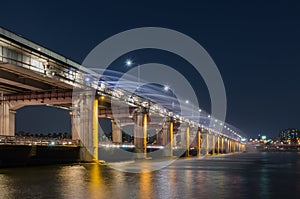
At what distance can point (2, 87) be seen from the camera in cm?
6172

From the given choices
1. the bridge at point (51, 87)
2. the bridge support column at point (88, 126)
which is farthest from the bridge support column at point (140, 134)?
the bridge support column at point (88, 126)

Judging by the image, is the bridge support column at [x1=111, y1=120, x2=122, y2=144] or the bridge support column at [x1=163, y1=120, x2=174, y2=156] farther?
the bridge support column at [x1=111, y1=120, x2=122, y2=144]

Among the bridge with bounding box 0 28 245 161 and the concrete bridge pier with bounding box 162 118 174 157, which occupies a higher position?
the bridge with bounding box 0 28 245 161

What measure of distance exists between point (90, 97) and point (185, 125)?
3135 inches

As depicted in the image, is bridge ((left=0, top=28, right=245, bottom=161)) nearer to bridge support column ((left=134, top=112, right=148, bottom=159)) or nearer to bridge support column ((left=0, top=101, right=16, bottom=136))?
bridge support column ((left=0, top=101, right=16, bottom=136))

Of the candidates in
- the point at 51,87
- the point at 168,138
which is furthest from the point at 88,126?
the point at 168,138

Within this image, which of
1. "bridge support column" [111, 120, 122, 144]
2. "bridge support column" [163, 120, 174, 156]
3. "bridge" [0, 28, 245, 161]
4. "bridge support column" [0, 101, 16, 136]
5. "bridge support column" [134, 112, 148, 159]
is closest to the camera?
"bridge" [0, 28, 245, 161]

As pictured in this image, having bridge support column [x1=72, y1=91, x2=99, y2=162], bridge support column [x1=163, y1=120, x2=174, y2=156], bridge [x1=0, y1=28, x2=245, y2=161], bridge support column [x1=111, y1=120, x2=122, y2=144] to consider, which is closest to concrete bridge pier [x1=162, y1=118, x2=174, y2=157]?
bridge support column [x1=163, y1=120, x2=174, y2=156]

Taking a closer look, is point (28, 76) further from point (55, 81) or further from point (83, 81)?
point (83, 81)

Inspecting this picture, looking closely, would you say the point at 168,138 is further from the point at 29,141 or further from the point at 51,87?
the point at 29,141

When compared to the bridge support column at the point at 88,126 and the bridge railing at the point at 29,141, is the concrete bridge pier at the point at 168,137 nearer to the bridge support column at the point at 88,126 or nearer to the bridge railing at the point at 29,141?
the bridge support column at the point at 88,126

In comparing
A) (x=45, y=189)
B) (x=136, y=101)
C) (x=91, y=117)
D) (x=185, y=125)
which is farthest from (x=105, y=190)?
(x=185, y=125)

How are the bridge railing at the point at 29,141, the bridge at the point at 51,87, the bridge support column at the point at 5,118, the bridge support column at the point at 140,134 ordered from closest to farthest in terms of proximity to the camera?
the bridge at the point at 51,87 → the bridge railing at the point at 29,141 → the bridge support column at the point at 5,118 → the bridge support column at the point at 140,134

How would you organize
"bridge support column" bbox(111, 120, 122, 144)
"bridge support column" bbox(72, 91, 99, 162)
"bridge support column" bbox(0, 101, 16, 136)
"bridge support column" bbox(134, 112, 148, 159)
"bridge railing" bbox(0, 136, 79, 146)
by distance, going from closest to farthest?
"bridge railing" bbox(0, 136, 79, 146) < "bridge support column" bbox(72, 91, 99, 162) < "bridge support column" bbox(0, 101, 16, 136) < "bridge support column" bbox(134, 112, 148, 159) < "bridge support column" bbox(111, 120, 122, 144)
